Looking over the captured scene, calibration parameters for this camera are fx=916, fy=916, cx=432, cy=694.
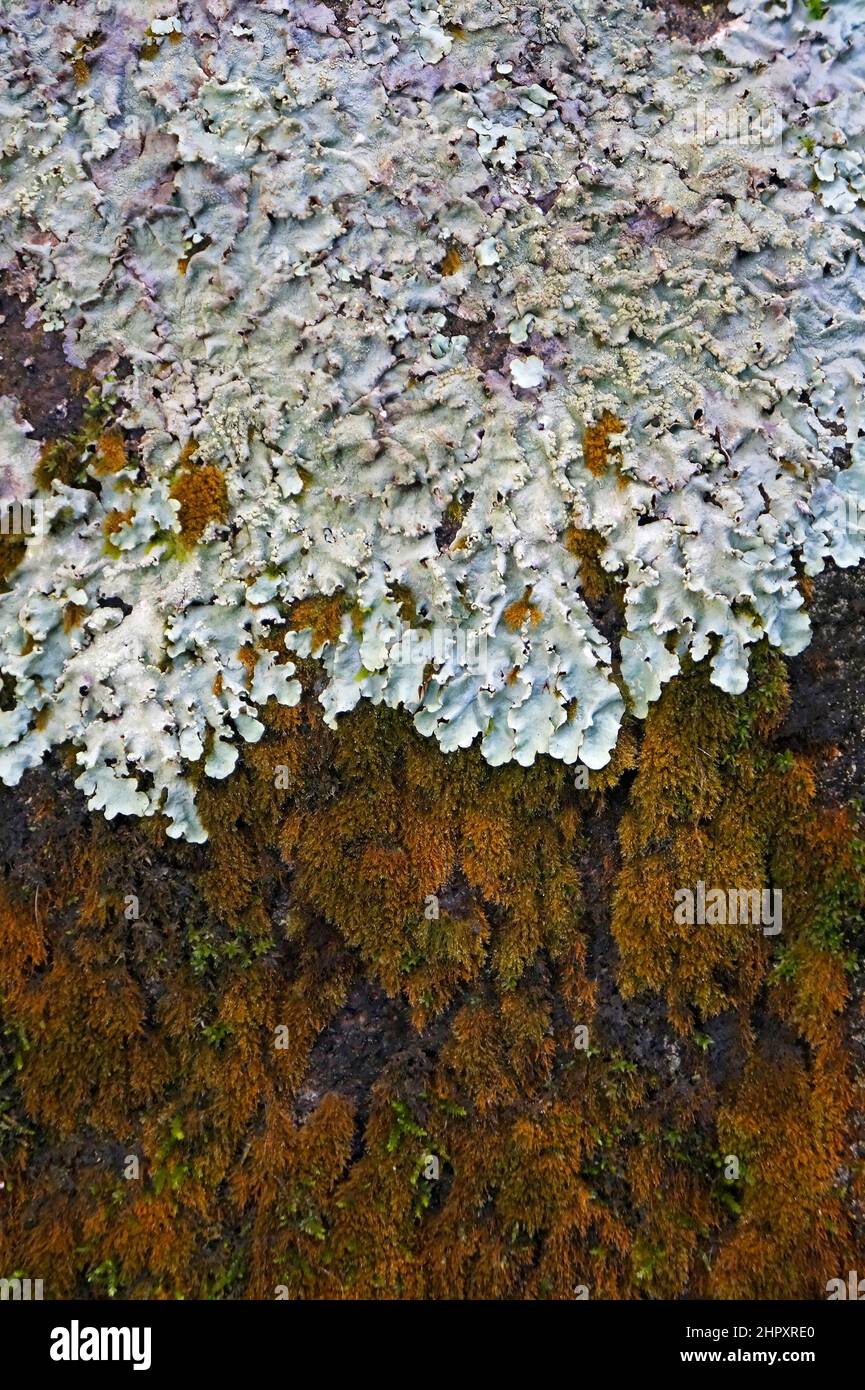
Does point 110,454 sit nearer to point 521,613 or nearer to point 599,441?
point 521,613

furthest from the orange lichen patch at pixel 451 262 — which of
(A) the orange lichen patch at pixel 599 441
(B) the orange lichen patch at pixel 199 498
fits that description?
(B) the orange lichen patch at pixel 199 498

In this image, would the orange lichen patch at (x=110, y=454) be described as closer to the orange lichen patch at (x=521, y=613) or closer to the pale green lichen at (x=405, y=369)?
the pale green lichen at (x=405, y=369)

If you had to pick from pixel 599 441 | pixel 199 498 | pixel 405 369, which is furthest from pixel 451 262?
pixel 199 498

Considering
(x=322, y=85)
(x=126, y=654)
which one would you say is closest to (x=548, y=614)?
(x=126, y=654)

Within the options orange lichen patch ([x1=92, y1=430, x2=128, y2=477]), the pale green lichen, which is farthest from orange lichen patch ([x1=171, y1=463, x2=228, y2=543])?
orange lichen patch ([x1=92, y1=430, x2=128, y2=477])

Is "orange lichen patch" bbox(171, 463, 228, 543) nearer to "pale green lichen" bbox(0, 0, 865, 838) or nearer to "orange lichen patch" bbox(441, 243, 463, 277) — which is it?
"pale green lichen" bbox(0, 0, 865, 838)
